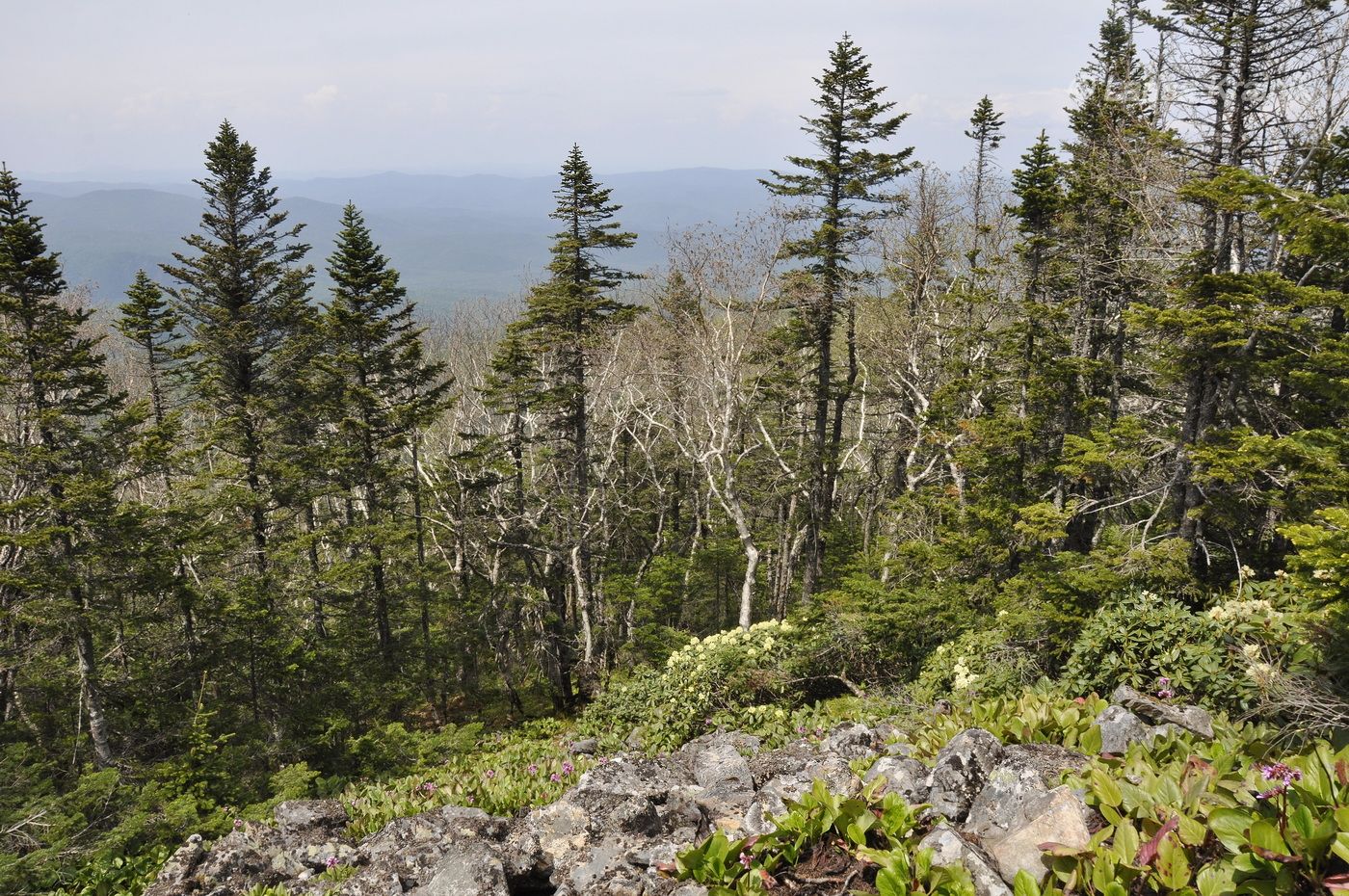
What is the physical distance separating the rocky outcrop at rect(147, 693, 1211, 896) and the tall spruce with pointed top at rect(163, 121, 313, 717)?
1002cm

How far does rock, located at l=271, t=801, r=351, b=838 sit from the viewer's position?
7.15 meters

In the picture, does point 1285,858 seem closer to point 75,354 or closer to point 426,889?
point 426,889

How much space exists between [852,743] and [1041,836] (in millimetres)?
2976

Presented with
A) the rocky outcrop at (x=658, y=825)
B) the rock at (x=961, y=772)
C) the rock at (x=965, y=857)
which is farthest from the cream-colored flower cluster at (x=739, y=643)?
the rock at (x=965, y=857)

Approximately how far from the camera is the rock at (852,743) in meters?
6.32

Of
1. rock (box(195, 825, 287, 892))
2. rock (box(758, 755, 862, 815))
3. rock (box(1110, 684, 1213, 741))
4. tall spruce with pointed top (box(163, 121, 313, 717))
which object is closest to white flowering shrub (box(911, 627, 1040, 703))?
rock (box(1110, 684, 1213, 741))

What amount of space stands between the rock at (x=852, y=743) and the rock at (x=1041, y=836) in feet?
8.13

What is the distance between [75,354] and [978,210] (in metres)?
23.3

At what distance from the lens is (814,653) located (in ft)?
38.4

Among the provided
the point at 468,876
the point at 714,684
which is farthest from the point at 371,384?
the point at 468,876

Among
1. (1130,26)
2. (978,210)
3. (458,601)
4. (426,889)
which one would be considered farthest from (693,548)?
(1130,26)

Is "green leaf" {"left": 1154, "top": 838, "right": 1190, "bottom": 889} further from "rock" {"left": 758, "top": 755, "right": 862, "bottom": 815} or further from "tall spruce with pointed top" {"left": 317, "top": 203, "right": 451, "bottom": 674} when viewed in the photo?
"tall spruce with pointed top" {"left": 317, "top": 203, "right": 451, "bottom": 674}

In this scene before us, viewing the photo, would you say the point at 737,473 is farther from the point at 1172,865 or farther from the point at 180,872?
the point at 1172,865

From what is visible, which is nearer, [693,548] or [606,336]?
[606,336]
